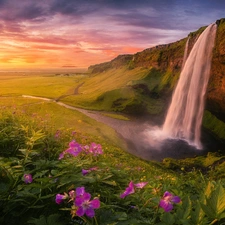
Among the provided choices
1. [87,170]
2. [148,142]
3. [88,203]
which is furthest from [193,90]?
[88,203]

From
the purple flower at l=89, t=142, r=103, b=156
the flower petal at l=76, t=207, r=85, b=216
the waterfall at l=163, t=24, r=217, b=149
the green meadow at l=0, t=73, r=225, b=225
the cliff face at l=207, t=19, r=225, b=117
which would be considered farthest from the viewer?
the waterfall at l=163, t=24, r=217, b=149

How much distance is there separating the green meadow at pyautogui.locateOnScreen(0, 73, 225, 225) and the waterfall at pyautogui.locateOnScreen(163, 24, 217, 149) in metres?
6.21

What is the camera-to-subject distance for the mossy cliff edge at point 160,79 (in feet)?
89.1

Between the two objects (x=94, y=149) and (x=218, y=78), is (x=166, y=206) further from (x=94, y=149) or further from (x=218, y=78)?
(x=218, y=78)

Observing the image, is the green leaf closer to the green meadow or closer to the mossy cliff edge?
the green meadow

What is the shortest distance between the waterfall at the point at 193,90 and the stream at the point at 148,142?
182 centimetres

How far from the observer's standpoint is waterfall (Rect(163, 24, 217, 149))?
26859 millimetres

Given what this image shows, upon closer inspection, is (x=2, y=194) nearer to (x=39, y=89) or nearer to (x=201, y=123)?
(x=201, y=123)

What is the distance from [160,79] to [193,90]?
1475 centimetres

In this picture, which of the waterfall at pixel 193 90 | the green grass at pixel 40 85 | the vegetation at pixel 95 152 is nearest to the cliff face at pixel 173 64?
the vegetation at pixel 95 152

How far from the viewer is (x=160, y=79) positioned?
1671 inches

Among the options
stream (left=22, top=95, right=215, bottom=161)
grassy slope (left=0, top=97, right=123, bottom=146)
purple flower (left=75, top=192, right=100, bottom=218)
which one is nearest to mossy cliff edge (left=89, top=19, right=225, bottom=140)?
stream (left=22, top=95, right=215, bottom=161)

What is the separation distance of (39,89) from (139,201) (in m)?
36.4

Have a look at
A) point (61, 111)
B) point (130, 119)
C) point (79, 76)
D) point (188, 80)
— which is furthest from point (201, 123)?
point (79, 76)
